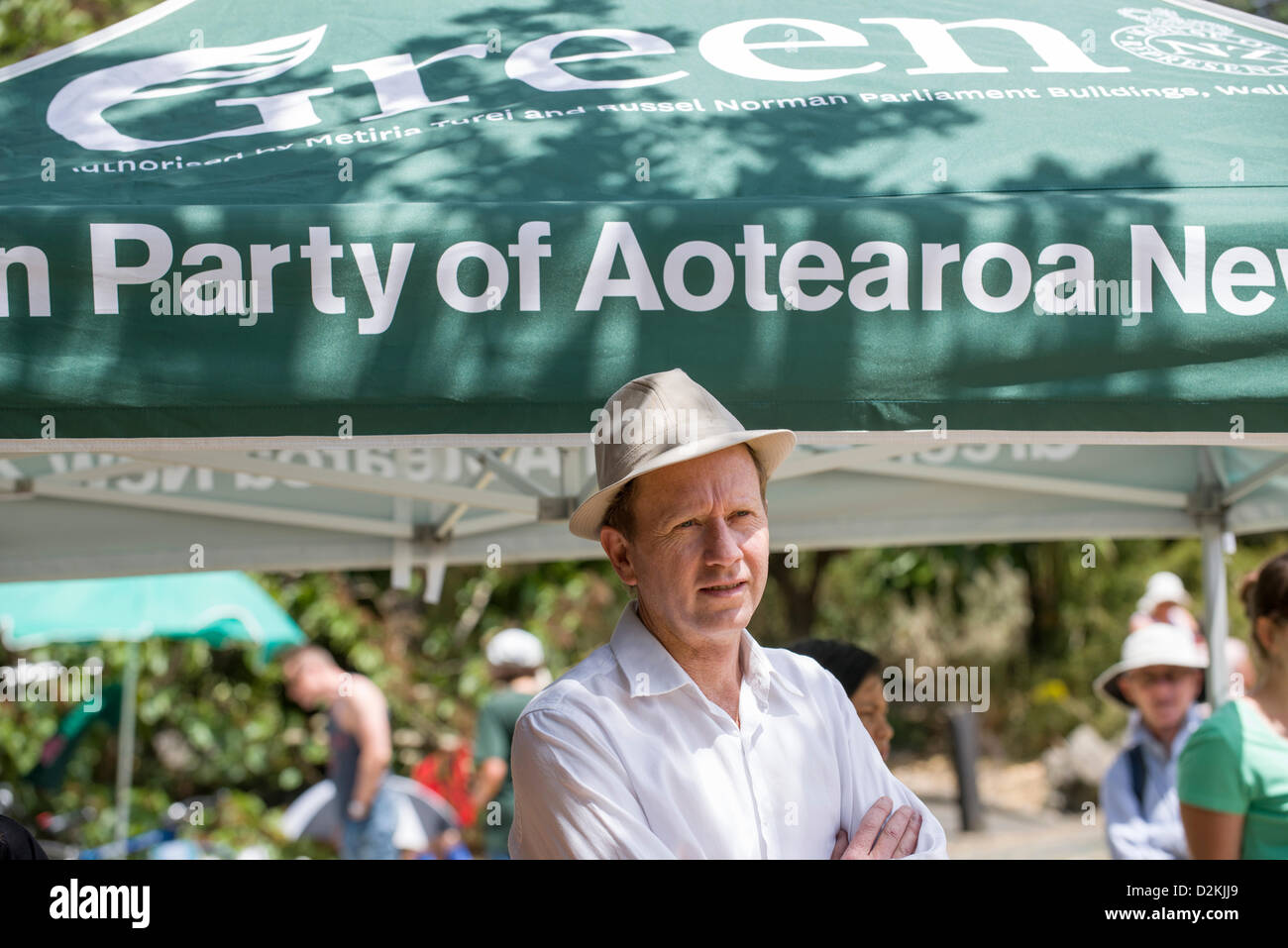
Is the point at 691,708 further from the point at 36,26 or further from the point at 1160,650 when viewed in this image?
the point at 36,26

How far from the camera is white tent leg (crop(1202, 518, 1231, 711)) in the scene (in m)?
4.66

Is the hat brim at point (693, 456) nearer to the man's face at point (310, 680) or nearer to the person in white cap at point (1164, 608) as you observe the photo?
the person in white cap at point (1164, 608)

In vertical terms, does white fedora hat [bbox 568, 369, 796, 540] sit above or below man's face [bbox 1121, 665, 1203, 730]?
above

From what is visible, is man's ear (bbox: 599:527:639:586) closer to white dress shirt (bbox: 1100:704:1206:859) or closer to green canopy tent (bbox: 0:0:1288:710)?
green canopy tent (bbox: 0:0:1288:710)

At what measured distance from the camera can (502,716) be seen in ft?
20.1

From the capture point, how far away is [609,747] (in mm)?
2059

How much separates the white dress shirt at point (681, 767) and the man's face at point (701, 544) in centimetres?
9

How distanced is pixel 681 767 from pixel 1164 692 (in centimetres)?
342

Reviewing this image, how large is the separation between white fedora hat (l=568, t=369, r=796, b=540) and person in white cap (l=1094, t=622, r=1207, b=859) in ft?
10.3

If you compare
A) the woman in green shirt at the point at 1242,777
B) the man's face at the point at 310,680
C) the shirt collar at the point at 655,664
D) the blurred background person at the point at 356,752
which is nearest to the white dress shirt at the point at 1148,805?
the woman in green shirt at the point at 1242,777

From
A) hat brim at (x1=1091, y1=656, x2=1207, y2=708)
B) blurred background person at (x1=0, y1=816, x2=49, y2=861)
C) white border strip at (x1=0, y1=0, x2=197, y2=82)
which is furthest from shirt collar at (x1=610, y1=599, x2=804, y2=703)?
hat brim at (x1=1091, y1=656, x2=1207, y2=708)

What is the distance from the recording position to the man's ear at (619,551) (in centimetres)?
224
